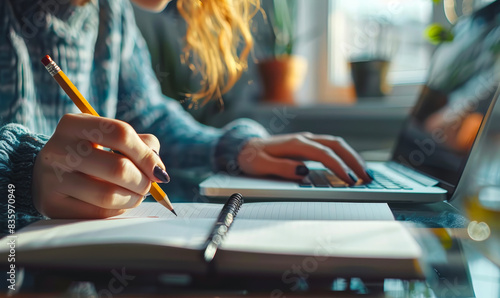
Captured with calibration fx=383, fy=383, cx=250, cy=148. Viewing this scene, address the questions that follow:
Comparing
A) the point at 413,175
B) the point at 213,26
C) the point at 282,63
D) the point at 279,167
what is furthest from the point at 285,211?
the point at 282,63

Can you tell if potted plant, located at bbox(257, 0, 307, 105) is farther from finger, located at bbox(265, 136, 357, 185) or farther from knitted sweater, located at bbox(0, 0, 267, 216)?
finger, located at bbox(265, 136, 357, 185)

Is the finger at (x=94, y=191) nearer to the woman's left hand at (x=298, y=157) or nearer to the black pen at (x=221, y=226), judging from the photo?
the black pen at (x=221, y=226)

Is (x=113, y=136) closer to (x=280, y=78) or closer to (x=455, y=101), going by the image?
(x=455, y=101)

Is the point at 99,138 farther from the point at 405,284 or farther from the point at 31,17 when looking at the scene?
the point at 31,17

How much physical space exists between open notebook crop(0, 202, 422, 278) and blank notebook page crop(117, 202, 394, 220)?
35 mm

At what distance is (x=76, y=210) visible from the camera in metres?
0.33

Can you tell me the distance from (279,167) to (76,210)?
0.92 feet

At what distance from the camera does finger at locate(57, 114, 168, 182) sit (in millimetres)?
302

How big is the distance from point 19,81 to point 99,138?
1.02 ft

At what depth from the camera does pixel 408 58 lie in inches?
51.2

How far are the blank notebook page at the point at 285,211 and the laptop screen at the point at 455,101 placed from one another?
15 centimetres

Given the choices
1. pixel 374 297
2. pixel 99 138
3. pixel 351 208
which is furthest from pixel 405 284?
pixel 99 138

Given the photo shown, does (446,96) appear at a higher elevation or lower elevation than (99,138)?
lower

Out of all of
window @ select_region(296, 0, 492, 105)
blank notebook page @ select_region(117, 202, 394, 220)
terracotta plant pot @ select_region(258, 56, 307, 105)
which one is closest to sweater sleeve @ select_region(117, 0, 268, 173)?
blank notebook page @ select_region(117, 202, 394, 220)
